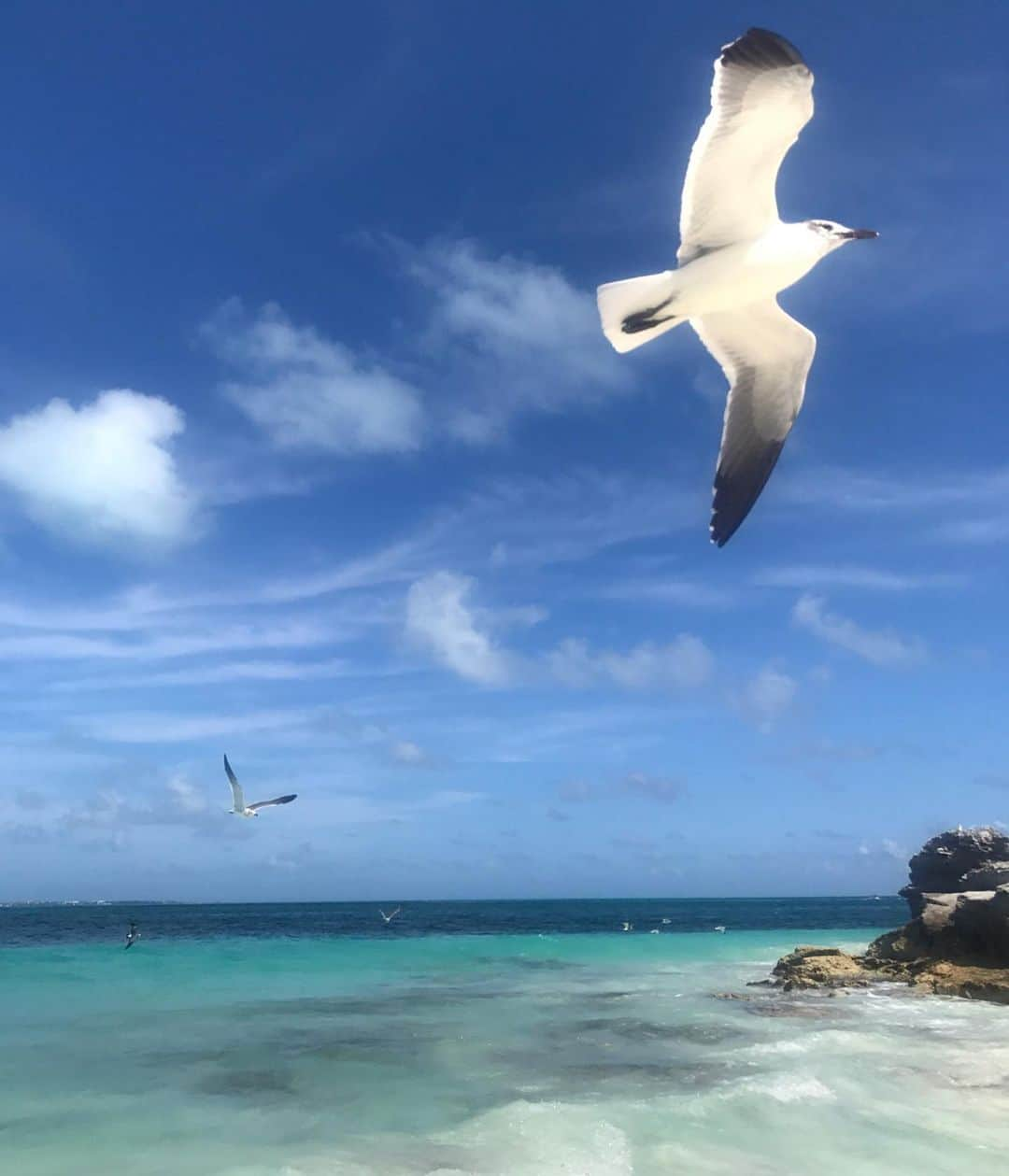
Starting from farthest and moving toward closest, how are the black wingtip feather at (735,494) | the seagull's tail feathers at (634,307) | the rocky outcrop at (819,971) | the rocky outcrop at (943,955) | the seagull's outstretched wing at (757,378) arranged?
the rocky outcrop at (819,971)
the rocky outcrop at (943,955)
the seagull's outstretched wing at (757,378)
the black wingtip feather at (735,494)
the seagull's tail feathers at (634,307)

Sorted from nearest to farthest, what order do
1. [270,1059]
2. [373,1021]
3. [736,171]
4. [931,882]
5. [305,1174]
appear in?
1. [736,171]
2. [305,1174]
3. [270,1059]
4. [373,1021]
5. [931,882]

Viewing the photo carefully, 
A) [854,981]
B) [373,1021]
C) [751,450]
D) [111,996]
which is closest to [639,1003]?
[854,981]

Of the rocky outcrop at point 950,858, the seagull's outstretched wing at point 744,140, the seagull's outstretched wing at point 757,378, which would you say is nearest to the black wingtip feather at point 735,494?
the seagull's outstretched wing at point 757,378

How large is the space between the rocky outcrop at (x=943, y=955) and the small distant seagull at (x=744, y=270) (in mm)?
12974

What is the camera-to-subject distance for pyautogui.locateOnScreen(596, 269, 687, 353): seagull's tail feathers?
6.27 m

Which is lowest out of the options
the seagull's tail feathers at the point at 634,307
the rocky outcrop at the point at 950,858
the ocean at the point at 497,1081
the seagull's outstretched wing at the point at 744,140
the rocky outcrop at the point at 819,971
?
the ocean at the point at 497,1081

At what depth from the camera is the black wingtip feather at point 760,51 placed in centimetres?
562

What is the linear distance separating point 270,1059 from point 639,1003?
25.6ft

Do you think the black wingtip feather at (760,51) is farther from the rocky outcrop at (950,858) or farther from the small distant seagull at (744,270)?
the rocky outcrop at (950,858)

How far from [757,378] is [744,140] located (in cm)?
193

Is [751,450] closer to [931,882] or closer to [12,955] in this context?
[931,882]

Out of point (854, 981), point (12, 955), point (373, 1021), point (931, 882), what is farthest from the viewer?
point (12, 955)

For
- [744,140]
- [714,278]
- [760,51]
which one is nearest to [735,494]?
[714,278]

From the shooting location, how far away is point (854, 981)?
18.5m
